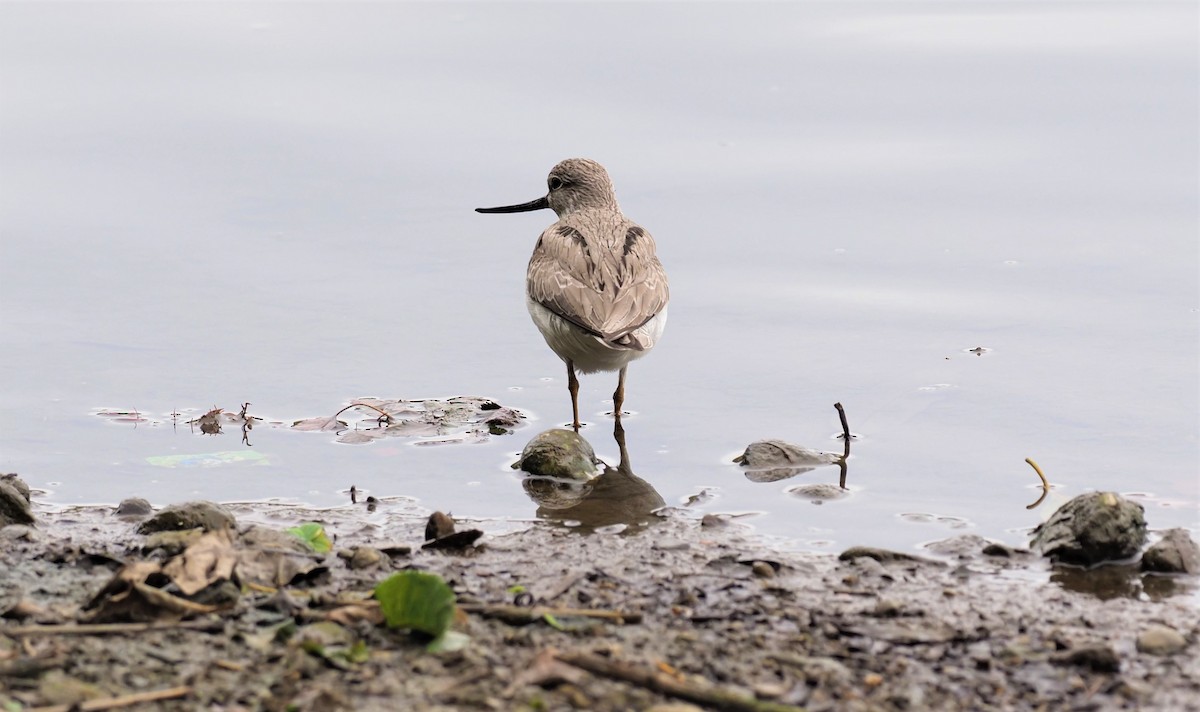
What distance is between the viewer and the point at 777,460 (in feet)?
25.5

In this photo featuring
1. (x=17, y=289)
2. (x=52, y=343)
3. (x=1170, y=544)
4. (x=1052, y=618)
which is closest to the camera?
(x=1052, y=618)

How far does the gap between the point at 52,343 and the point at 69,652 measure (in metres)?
5.56

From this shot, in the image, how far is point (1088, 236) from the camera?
37.5ft

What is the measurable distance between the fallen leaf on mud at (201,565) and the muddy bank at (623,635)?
0.09 m

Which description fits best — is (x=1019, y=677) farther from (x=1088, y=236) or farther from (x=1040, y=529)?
(x=1088, y=236)

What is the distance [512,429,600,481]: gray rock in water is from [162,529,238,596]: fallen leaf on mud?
95.4 inches

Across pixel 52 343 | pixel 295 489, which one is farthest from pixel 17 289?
pixel 295 489

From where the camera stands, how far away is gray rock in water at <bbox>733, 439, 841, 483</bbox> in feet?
25.2

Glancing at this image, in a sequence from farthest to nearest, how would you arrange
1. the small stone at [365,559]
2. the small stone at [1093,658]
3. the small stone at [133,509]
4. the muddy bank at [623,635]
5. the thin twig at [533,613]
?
the small stone at [133,509] < the small stone at [365,559] < the thin twig at [533,613] < the small stone at [1093,658] < the muddy bank at [623,635]

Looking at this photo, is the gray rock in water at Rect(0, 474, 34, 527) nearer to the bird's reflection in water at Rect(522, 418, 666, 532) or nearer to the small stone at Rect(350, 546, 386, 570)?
the small stone at Rect(350, 546, 386, 570)

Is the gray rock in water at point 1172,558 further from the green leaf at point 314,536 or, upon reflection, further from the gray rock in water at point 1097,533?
the green leaf at point 314,536

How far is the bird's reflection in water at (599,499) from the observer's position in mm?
6945

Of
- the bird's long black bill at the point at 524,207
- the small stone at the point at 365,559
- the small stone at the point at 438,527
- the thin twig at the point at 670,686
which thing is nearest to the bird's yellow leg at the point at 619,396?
the bird's long black bill at the point at 524,207

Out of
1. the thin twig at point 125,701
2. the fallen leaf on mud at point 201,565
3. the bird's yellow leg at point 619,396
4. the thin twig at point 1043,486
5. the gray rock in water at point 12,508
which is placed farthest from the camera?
the bird's yellow leg at point 619,396
